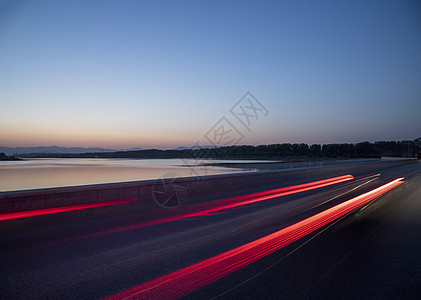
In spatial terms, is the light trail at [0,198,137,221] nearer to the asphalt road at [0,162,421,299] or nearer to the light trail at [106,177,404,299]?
the asphalt road at [0,162,421,299]

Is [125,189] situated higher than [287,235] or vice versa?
[125,189]

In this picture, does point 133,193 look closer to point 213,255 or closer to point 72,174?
point 213,255

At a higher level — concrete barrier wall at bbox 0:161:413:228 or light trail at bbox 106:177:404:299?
concrete barrier wall at bbox 0:161:413:228

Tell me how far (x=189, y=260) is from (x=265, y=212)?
16.0 feet

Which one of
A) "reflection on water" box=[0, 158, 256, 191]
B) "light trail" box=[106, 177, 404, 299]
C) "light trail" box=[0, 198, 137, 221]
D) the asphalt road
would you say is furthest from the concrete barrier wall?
"reflection on water" box=[0, 158, 256, 191]

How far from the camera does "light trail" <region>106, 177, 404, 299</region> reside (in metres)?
3.69

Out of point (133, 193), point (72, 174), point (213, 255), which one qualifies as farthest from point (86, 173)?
point (213, 255)

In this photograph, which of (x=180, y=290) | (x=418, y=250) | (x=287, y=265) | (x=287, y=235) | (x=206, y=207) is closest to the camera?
(x=180, y=290)

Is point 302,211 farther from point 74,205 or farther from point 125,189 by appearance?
point 74,205

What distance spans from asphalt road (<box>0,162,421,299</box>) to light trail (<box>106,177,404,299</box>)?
132mm

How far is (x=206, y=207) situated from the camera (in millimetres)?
10180

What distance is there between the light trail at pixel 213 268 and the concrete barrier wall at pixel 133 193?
494 centimetres

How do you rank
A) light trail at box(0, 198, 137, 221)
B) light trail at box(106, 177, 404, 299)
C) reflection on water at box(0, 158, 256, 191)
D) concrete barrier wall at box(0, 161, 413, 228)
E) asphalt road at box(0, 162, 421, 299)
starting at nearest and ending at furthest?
light trail at box(106, 177, 404, 299), asphalt road at box(0, 162, 421, 299), light trail at box(0, 198, 137, 221), concrete barrier wall at box(0, 161, 413, 228), reflection on water at box(0, 158, 256, 191)

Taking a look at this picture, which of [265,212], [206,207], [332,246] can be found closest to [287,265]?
[332,246]
